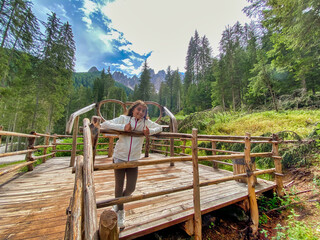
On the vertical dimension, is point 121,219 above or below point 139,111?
below

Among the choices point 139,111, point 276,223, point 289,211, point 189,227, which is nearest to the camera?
point 139,111

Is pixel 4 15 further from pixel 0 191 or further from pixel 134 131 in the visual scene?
pixel 134 131

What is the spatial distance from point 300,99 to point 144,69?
86.9 ft

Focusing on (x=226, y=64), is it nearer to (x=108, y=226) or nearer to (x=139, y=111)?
(x=139, y=111)

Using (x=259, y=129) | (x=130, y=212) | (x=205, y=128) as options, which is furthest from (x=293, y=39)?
(x=130, y=212)

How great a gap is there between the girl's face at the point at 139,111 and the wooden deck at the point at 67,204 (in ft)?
4.46

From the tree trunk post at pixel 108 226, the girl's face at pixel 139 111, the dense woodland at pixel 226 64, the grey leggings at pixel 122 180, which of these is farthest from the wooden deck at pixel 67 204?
the dense woodland at pixel 226 64

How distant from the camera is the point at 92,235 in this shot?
0.91 m

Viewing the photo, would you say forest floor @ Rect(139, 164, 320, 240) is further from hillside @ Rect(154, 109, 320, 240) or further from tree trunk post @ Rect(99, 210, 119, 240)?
tree trunk post @ Rect(99, 210, 119, 240)

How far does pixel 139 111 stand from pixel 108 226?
122 centimetres

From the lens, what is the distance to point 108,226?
37.6 inches

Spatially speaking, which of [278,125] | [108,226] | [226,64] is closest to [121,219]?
[108,226]

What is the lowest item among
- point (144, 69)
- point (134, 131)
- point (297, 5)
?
point (134, 131)

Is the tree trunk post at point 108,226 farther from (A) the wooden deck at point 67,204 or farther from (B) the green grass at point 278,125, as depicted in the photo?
(B) the green grass at point 278,125
